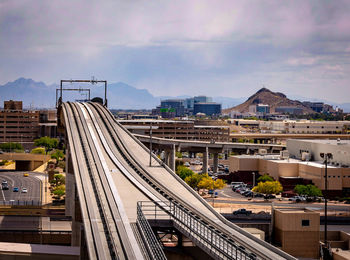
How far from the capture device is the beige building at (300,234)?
42656 mm

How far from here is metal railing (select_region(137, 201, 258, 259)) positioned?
75.3ft

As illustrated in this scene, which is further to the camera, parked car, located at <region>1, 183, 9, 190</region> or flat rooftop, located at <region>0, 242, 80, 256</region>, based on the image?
parked car, located at <region>1, 183, 9, 190</region>

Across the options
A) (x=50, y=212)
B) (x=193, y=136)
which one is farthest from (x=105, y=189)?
(x=193, y=136)

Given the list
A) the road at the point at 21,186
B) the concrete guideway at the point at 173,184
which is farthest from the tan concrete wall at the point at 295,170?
the concrete guideway at the point at 173,184

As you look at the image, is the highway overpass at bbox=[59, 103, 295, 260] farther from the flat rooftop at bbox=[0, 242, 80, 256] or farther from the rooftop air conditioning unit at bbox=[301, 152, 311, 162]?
the rooftop air conditioning unit at bbox=[301, 152, 311, 162]

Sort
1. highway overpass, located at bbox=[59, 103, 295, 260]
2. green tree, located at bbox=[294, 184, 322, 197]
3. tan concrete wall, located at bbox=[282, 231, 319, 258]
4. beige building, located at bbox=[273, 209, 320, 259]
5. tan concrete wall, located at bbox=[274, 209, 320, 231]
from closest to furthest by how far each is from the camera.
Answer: highway overpass, located at bbox=[59, 103, 295, 260], tan concrete wall, located at bbox=[282, 231, 319, 258], beige building, located at bbox=[273, 209, 320, 259], tan concrete wall, located at bbox=[274, 209, 320, 231], green tree, located at bbox=[294, 184, 322, 197]

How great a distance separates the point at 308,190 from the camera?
64688mm

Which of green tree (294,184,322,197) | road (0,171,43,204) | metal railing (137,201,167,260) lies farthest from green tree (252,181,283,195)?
metal railing (137,201,167,260)

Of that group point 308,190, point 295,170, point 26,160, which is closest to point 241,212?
point 308,190

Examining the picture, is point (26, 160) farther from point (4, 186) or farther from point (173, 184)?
point (173, 184)

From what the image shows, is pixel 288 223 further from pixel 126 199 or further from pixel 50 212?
pixel 50 212

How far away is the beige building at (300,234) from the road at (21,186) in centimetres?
2755

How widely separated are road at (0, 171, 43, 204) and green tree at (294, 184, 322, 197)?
85.0 feet

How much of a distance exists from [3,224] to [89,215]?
22711 mm
